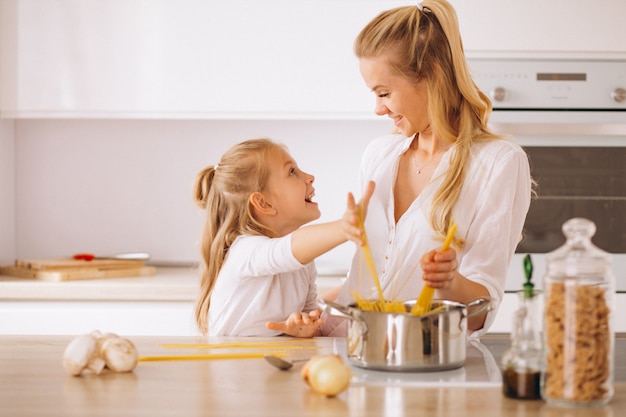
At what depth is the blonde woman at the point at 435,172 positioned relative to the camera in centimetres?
195

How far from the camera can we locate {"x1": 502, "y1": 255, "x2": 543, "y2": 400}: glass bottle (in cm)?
121

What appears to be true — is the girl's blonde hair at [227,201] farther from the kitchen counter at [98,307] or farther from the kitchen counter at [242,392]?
the kitchen counter at [98,307]

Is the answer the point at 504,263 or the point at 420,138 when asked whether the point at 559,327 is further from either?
the point at 420,138

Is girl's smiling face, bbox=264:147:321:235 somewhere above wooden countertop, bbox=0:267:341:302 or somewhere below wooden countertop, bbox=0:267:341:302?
above

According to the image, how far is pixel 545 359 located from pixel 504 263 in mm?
765

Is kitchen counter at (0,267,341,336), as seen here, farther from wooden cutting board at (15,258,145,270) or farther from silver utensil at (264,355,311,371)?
silver utensil at (264,355,311,371)

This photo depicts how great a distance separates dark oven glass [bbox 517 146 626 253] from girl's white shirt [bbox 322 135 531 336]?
1056 millimetres

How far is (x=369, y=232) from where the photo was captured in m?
2.10

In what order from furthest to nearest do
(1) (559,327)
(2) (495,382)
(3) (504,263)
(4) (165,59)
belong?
(4) (165,59), (3) (504,263), (2) (495,382), (1) (559,327)

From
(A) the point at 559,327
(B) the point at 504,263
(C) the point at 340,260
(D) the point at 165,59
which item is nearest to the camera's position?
(A) the point at 559,327

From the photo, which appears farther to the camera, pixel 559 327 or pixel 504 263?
pixel 504 263

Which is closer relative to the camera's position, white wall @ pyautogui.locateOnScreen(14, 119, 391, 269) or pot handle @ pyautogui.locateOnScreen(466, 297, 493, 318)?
pot handle @ pyautogui.locateOnScreen(466, 297, 493, 318)

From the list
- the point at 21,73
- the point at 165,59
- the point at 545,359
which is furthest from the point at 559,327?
the point at 21,73

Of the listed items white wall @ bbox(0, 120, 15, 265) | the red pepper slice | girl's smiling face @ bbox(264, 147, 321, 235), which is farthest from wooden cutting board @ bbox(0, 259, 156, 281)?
girl's smiling face @ bbox(264, 147, 321, 235)
